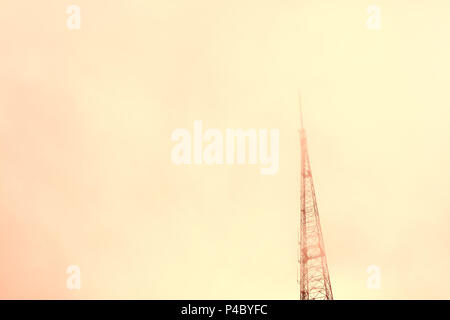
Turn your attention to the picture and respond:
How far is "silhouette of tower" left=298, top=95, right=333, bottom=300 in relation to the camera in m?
72.1

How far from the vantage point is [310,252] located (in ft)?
240

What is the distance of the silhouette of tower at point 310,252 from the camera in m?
72.1

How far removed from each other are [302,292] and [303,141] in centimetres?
2162
